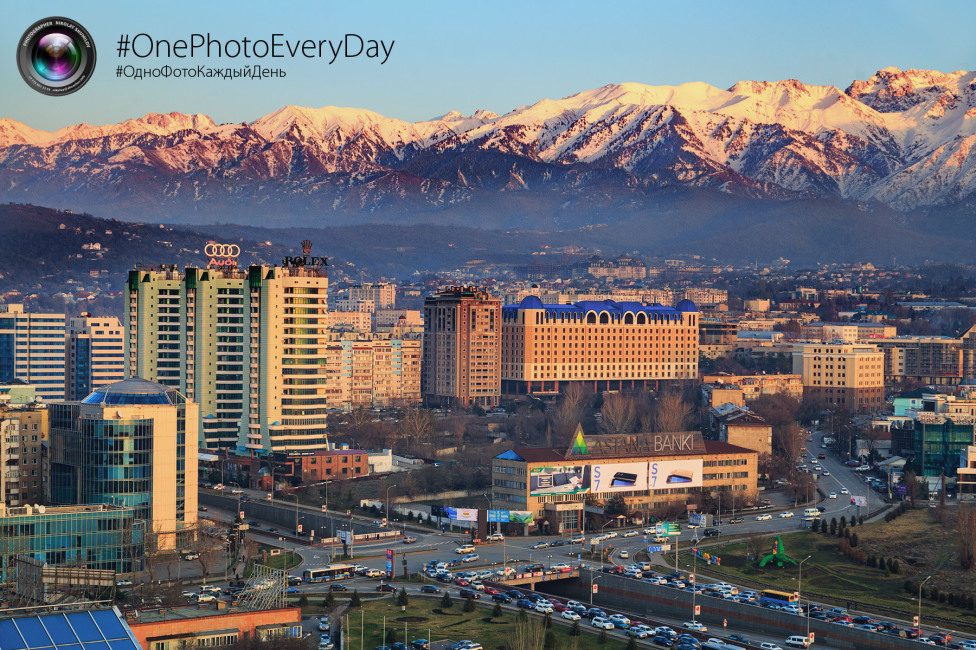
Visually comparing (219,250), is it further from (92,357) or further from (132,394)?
(132,394)

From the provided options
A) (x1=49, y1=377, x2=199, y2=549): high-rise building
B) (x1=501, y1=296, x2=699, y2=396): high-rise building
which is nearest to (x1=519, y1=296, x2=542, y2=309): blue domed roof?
(x1=501, y1=296, x2=699, y2=396): high-rise building

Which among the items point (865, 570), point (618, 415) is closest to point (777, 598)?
point (865, 570)

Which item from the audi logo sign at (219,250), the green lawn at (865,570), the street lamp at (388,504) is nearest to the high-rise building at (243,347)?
the audi logo sign at (219,250)

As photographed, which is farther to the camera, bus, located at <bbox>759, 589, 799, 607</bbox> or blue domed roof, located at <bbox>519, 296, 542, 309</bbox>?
blue domed roof, located at <bbox>519, 296, 542, 309</bbox>

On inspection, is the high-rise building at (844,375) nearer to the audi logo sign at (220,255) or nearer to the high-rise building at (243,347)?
the audi logo sign at (220,255)

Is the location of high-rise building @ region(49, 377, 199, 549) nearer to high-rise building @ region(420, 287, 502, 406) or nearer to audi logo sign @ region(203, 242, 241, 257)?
audi logo sign @ region(203, 242, 241, 257)

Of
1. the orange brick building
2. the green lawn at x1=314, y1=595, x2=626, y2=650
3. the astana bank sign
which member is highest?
the astana bank sign

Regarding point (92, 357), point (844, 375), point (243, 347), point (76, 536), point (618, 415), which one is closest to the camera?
point (76, 536)
